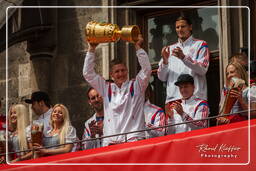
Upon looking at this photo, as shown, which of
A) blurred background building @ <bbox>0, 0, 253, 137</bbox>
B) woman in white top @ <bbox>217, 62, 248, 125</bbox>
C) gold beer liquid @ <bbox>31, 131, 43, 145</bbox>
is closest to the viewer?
woman in white top @ <bbox>217, 62, 248, 125</bbox>

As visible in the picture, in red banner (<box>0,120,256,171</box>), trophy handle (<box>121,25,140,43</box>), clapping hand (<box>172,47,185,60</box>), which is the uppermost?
trophy handle (<box>121,25,140,43</box>)

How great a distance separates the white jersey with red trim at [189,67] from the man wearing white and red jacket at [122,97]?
52 centimetres

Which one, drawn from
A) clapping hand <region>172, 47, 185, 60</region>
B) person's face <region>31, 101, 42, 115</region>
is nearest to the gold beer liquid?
person's face <region>31, 101, 42, 115</region>

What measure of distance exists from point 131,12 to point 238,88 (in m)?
4.00

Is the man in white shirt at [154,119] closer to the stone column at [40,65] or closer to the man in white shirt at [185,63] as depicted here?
the man in white shirt at [185,63]

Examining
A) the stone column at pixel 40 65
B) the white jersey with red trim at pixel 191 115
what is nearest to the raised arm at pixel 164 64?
the white jersey with red trim at pixel 191 115

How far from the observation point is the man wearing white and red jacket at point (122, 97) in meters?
12.2

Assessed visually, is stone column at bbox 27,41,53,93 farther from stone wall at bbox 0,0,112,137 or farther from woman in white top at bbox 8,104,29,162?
woman in white top at bbox 8,104,29,162

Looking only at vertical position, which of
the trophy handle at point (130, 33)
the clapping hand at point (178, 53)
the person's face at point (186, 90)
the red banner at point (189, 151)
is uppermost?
the trophy handle at point (130, 33)

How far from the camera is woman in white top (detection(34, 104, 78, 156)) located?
12.7m

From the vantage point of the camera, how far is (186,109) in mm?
12211

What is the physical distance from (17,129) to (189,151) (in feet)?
10.2

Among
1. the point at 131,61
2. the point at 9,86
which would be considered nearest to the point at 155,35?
the point at 131,61
